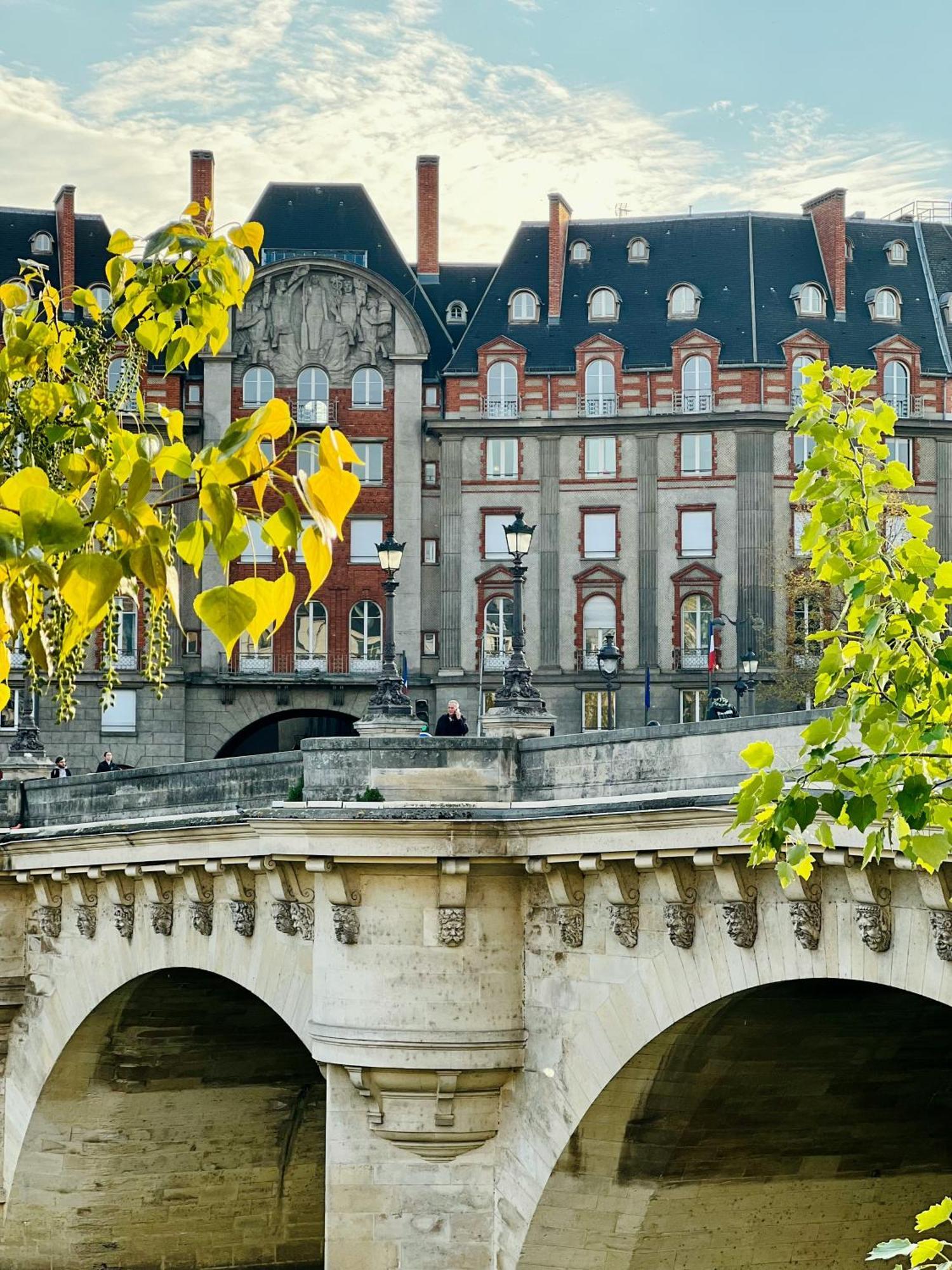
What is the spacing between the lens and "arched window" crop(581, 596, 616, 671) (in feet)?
214

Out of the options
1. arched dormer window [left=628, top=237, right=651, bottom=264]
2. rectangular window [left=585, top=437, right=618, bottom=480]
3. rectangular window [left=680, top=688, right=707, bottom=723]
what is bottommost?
rectangular window [left=680, top=688, right=707, bottom=723]

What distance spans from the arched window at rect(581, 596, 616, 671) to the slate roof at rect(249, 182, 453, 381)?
1042 cm

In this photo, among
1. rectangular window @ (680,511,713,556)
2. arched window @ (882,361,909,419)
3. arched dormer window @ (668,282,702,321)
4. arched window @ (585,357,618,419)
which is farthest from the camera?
arched dormer window @ (668,282,702,321)

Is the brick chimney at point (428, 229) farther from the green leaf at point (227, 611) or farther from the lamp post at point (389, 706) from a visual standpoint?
the green leaf at point (227, 611)

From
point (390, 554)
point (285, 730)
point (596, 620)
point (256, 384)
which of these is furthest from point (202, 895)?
point (285, 730)

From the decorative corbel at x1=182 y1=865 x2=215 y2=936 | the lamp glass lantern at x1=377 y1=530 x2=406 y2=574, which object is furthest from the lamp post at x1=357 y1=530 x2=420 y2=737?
the decorative corbel at x1=182 y1=865 x2=215 y2=936

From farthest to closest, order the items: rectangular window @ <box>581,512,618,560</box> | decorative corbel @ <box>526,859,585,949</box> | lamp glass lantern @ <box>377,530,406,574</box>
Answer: rectangular window @ <box>581,512,618,560</box>, lamp glass lantern @ <box>377,530,406,574</box>, decorative corbel @ <box>526,859,585,949</box>

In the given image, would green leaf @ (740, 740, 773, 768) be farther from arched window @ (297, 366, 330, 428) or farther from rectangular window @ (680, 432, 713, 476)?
arched window @ (297, 366, 330, 428)

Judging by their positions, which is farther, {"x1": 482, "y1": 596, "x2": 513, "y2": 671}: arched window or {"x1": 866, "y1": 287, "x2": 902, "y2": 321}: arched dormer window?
{"x1": 866, "y1": 287, "x2": 902, "y2": 321}: arched dormer window

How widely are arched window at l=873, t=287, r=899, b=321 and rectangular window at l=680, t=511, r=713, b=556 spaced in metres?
9.30

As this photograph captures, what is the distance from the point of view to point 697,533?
214ft

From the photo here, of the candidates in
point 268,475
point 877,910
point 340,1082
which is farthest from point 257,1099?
point 268,475

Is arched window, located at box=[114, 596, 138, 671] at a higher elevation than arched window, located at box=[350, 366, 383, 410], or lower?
lower

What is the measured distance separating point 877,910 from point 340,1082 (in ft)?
23.1
